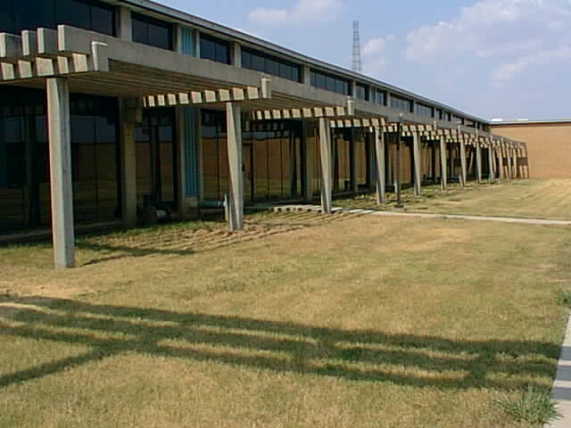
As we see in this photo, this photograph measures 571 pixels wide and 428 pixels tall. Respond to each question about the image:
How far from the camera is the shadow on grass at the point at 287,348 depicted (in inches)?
215

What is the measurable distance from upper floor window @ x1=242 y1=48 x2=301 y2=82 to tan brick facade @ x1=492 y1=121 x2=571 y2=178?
130 ft

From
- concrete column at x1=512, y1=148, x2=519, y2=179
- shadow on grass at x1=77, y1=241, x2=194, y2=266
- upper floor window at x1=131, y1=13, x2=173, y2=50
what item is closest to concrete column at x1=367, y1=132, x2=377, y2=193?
upper floor window at x1=131, y1=13, x2=173, y2=50

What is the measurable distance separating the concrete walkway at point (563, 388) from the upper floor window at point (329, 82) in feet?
83.4

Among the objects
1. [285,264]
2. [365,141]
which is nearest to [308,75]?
→ [365,141]

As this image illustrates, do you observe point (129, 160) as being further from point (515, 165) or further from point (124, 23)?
point (515, 165)

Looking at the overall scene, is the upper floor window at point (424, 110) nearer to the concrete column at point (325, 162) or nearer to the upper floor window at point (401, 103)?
the upper floor window at point (401, 103)

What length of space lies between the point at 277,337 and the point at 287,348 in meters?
0.41

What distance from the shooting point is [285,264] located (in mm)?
11484

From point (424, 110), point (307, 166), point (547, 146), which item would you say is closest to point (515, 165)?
point (547, 146)

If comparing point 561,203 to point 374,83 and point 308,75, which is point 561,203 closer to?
point 308,75

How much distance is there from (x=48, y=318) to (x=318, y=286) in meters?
3.56

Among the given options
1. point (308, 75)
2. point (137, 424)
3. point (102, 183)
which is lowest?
point (137, 424)

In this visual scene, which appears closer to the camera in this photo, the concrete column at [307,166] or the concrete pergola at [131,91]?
the concrete pergola at [131,91]

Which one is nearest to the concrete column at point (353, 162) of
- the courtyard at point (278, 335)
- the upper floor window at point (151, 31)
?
the upper floor window at point (151, 31)
